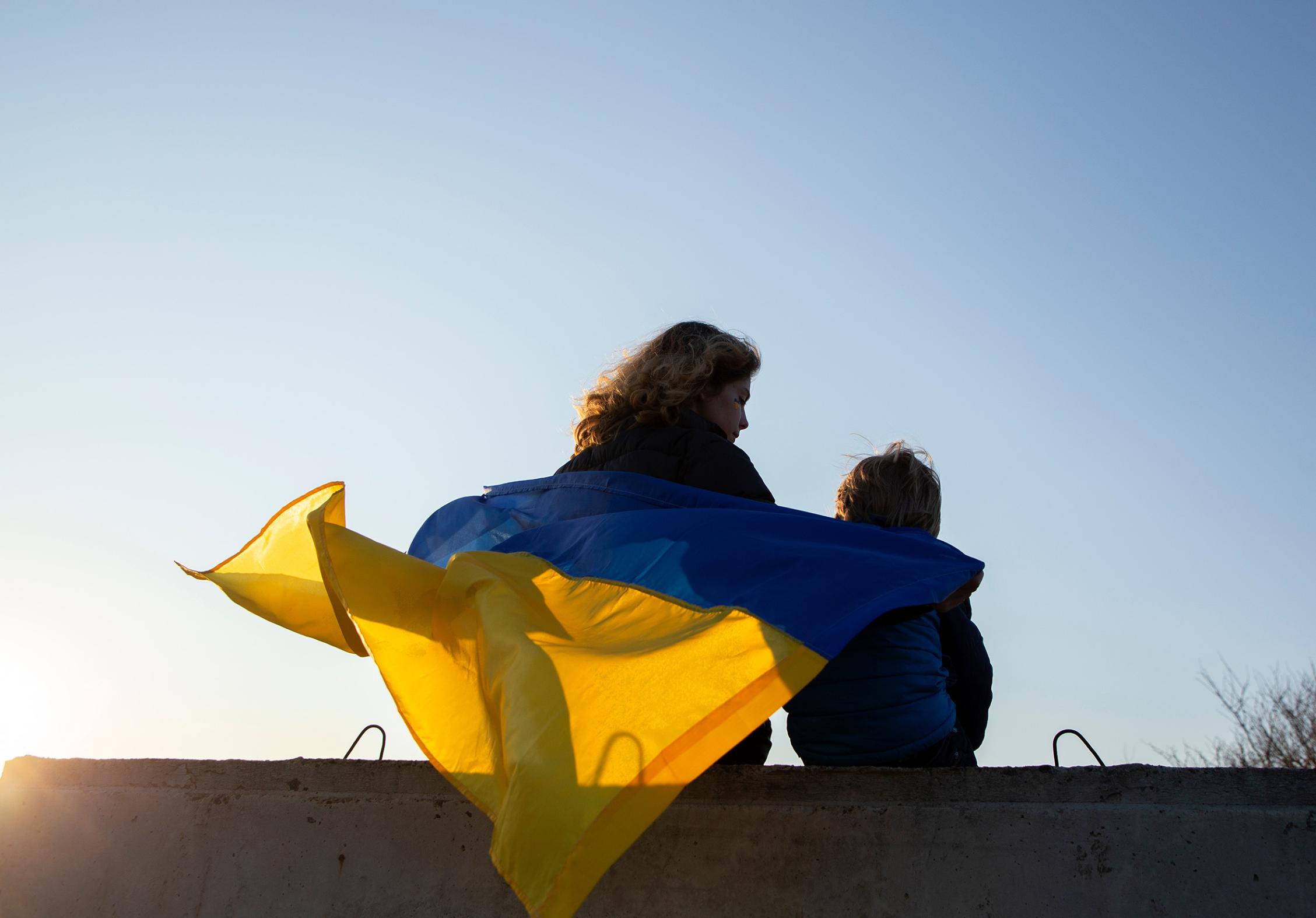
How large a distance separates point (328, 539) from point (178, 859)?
105 centimetres

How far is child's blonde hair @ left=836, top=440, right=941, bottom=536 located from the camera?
332 centimetres

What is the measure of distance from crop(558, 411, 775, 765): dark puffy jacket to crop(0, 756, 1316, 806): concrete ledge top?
0.52m

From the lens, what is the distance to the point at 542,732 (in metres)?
2.16

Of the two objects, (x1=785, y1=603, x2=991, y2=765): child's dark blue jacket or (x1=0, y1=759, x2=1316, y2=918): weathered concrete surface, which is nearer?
(x1=0, y1=759, x2=1316, y2=918): weathered concrete surface

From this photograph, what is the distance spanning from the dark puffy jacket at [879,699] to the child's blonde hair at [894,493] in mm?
478

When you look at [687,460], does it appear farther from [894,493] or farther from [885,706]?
[885,706]

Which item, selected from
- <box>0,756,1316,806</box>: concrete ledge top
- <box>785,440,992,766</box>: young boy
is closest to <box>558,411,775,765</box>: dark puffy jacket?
<box>785,440,992,766</box>: young boy

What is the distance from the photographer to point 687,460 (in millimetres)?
3361

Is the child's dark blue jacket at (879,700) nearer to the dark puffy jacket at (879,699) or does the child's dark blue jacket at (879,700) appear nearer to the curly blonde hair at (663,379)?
the dark puffy jacket at (879,699)

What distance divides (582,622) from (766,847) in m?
0.72

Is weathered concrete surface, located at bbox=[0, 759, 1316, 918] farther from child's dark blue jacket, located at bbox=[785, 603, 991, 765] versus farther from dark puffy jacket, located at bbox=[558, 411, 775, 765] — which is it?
dark puffy jacket, located at bbox=[558, 411, 775, 765]

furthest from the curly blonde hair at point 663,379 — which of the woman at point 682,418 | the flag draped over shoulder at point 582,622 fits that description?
the flag draped over shoulder at point 582,622

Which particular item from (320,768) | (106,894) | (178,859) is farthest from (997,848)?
(106,894)

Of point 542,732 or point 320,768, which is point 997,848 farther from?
point 320,768
